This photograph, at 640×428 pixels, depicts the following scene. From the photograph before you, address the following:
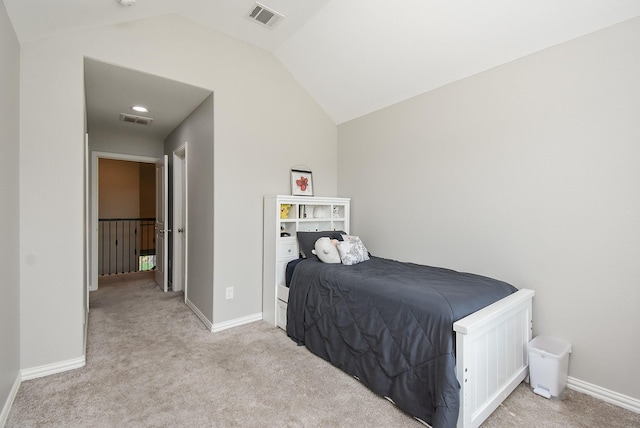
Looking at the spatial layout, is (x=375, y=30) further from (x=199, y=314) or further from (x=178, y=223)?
(x=178, y=223)

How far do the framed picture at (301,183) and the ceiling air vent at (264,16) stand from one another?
1491mm

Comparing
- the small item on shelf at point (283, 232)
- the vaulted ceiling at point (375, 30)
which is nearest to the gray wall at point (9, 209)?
the vaulted ceiling at point (375, 30)

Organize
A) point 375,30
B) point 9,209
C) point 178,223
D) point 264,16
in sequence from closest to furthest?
point 9,209 < point 375,30 < point 264,16 < point 178,223

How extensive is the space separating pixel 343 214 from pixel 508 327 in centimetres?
219

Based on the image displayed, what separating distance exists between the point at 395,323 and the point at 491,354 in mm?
568

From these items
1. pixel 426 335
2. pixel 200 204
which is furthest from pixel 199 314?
pixel 426 335

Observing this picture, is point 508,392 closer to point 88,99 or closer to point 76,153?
point 76,153

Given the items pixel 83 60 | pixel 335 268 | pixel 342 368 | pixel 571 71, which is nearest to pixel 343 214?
pixel 335 268

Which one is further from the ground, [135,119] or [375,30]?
[375,30]

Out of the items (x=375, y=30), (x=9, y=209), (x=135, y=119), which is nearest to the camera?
(x=9, y=209)

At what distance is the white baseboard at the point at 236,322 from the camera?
2.95 metres

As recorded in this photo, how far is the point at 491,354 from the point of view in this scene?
1747 mm

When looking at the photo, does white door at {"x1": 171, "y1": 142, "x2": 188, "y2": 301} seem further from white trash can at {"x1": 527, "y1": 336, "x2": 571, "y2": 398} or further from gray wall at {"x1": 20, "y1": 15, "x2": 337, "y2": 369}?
white trash can at {"x1": 527, "y1": 336, "x2": 571, "y2": 398}

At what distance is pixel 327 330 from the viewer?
2.34m
